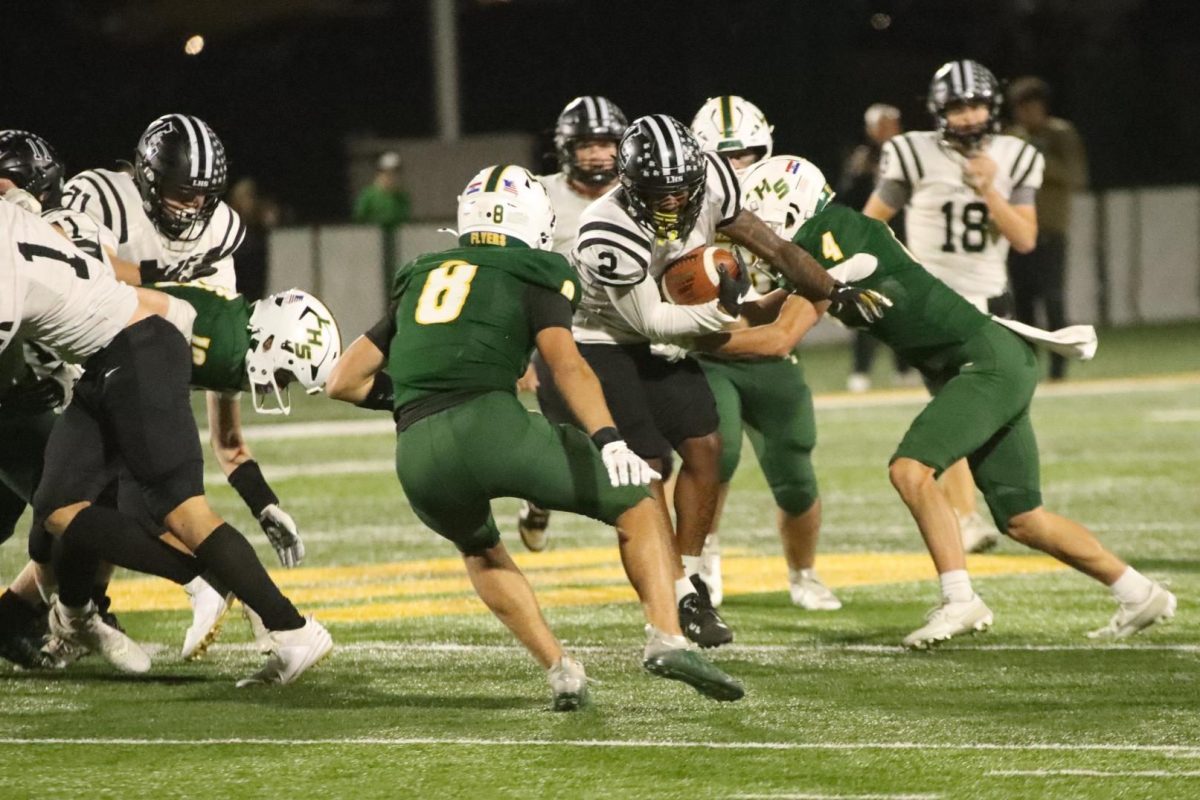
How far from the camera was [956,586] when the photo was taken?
606 centimetres

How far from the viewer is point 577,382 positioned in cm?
502

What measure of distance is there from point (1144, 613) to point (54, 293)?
3153mm

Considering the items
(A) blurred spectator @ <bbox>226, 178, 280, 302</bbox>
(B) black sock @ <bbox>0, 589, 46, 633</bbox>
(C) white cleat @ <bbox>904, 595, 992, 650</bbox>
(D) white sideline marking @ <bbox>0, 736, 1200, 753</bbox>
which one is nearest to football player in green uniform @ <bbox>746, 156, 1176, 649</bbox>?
(C) white cleat @ <bbox>904, 595, 992, 650</bbox>

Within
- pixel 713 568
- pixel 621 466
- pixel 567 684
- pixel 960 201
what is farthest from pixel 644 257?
pixel 960 201

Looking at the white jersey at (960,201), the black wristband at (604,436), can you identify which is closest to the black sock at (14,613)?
the black wristband at (604,436)

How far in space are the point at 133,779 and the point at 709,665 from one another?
137 centimetres

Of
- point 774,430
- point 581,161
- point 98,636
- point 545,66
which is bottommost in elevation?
point 98,636

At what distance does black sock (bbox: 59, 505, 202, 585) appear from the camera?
18.2 feet

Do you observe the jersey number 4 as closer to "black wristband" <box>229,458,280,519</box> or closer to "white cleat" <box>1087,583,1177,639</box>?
"white cleat" <box>1087,583,1177,639</box>

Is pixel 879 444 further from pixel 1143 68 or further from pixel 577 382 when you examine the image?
pixel 1143 68

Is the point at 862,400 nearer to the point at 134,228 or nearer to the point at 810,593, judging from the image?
the point at 810,593

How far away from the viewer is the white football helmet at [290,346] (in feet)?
19.1

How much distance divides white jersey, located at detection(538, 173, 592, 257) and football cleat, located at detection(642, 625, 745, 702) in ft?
6.69

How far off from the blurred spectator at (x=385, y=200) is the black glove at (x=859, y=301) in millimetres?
11156
